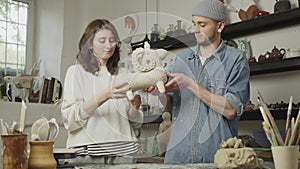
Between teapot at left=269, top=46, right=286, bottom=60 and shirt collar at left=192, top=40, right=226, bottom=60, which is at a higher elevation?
teapot at left=269, top=46, right=286, bottom=60

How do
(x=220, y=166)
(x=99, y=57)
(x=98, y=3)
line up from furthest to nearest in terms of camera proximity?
(x=98, y=3) → (x=99, y=57) → (x=220, y=166)

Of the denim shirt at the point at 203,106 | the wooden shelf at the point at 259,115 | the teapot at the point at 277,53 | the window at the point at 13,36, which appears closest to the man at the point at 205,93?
the denim shirt at the point at 203,106

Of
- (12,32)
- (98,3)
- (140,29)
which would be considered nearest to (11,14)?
(12,32)

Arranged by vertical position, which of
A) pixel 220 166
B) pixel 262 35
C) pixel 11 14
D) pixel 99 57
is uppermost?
pixel 11 14

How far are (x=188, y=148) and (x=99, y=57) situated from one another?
330 millimetres

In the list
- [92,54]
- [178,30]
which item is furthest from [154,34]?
[92,54]

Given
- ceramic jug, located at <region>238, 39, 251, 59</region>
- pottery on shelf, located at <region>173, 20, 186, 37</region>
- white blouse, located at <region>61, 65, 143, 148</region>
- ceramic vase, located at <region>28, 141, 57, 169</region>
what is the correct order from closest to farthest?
1. ceramic vase, located at <region>28, 141, 57, 169</region>
2. white blouse, located at <region>61, 65, 143, 148</region>
3. pottery on shelf, located at <region>173, 20, 186, 37</region>
4. ceramic jug, located at <region>238, 39, 251, 59</region>

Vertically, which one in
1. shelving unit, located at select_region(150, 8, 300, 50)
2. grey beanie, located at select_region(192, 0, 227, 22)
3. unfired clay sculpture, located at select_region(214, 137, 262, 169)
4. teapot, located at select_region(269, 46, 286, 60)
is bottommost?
unfired clay sculpture, located at select_region(214, 137, 262, 169)

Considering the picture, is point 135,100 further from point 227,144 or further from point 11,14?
point 11,14

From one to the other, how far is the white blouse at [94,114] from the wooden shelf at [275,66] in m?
1.08

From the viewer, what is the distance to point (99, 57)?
0.99 m

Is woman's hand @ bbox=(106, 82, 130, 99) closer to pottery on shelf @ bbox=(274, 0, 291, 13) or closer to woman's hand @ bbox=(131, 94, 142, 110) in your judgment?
woman's hand @ bbox=(131, 94, 142, 110)

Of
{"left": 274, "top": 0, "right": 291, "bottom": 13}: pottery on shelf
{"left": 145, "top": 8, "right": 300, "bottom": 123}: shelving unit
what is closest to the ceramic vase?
{"left": 145, "top": 8, "right": 300, "bottom": 123}: shelving unit

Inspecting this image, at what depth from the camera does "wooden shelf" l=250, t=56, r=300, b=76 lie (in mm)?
1816
